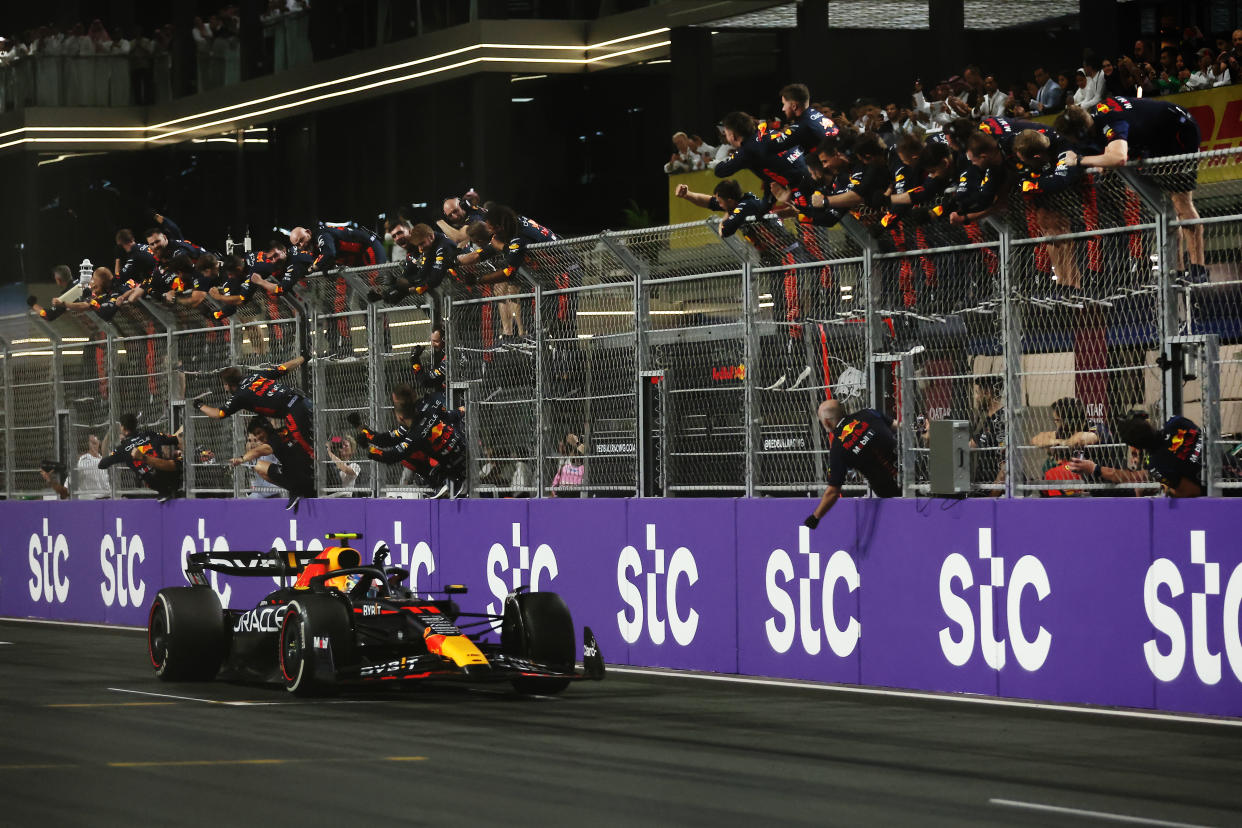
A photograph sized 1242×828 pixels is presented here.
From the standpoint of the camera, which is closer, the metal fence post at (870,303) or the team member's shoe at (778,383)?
the metal fence post at (870,303)

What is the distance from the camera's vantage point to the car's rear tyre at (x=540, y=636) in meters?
13.1

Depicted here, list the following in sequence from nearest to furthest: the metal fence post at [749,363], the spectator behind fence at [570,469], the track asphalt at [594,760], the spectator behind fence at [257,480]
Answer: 1. the track asphalt at [594,760]
2. the metal fence post at [749,363]
3. the spectator behind fence at [570,469]
4. the spectator behind fence at [257,480]

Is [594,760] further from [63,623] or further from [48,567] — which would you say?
[48,567]

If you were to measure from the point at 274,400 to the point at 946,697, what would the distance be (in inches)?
346

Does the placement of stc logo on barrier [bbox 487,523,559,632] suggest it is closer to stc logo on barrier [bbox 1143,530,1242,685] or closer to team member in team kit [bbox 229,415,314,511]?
team member in team kit [bbox 229,415,314,511]

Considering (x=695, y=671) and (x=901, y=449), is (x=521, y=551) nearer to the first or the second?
(x=695, y=671)

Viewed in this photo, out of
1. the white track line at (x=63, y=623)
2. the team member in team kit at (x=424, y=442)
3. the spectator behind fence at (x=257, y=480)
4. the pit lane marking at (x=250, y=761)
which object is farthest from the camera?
the white track line at (x=63, y=623)

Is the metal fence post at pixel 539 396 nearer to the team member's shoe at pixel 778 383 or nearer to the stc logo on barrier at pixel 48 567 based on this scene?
the team member's shoe at pixel 778 383

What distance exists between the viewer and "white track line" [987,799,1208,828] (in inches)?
305

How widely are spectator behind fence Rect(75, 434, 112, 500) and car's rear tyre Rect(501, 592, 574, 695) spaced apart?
10070 mm

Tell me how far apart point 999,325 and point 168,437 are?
34.7ft

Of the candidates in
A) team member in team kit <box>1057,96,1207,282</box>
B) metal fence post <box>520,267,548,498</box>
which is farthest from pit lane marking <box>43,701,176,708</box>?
team member in team kit <box>1057,96,1207,282</box>

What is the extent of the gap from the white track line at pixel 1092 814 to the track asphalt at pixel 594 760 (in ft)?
0.05

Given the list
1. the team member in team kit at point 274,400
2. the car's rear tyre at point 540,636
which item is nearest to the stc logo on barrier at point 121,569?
the team member in team kit at point 274,400
